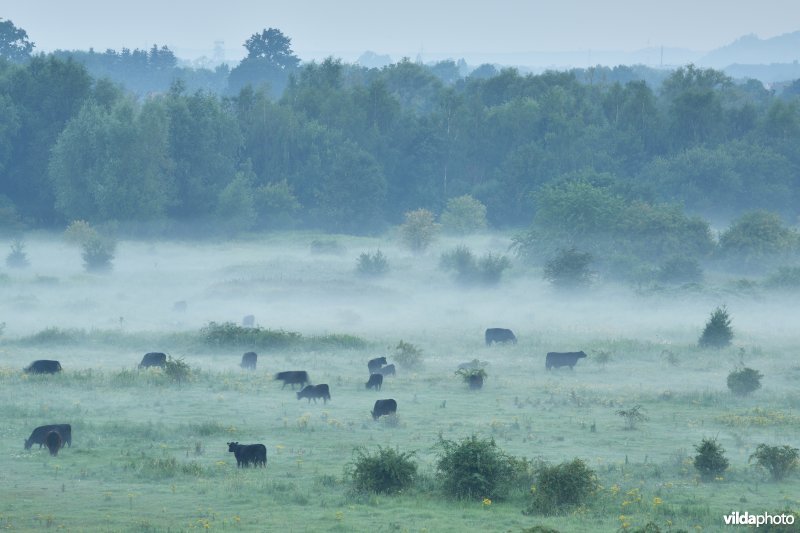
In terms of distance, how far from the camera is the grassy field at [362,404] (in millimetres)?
19672

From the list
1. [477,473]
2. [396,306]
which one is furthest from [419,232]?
[477,473]

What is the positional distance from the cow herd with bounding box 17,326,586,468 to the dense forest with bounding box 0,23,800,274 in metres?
37.6

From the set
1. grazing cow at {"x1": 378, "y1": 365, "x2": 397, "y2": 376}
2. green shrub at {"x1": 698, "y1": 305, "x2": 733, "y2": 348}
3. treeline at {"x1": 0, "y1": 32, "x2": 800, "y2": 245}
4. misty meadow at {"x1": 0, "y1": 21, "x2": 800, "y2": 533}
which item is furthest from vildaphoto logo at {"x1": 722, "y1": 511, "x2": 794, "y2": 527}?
treeline at {"x1": 0, "y1": 32, "x2": 800, "y2": 245}

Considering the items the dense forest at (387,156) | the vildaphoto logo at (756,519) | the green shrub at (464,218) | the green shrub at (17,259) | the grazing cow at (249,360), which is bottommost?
the vildaphoto logo at (756,519)

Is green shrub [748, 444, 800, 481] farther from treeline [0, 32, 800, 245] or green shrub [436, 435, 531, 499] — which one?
treeline [0, 32, 800, 245]

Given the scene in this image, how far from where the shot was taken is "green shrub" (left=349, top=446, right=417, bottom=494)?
68.7 ft

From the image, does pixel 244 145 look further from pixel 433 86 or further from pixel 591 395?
pixel 591 395

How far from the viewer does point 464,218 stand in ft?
295

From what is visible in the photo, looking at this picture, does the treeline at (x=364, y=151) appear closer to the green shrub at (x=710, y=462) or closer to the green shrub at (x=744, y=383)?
the green shrub at (x=744, y=383)

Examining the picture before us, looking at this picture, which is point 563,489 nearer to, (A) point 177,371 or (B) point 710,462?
(B) point 710,462

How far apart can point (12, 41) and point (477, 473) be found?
151561 millimetres

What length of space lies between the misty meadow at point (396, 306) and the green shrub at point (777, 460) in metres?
0.06

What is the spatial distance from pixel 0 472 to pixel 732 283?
5165cm

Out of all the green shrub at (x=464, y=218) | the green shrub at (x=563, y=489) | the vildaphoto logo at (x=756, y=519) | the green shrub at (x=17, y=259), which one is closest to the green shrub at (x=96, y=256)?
the green shrub at (x=17, y=259)
